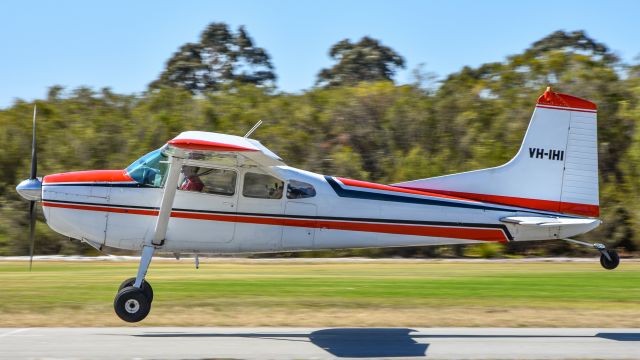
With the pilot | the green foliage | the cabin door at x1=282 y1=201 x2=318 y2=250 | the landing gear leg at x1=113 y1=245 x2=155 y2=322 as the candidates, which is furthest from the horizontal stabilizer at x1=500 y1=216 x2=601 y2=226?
the green foliage

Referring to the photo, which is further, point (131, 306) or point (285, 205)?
point (285, 205)

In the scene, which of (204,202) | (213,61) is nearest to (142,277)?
(204,202)

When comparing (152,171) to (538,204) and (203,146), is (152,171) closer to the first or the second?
(203,146)

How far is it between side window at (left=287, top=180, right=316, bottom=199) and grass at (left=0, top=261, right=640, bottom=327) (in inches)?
74.5

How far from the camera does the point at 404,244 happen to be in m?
11.1

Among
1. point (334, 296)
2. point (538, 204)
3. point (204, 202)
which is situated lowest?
point (334, 296)

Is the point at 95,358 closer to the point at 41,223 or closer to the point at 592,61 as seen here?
the point at 41,223

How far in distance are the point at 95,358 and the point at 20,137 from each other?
21.8 m

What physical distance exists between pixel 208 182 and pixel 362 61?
48.0 m

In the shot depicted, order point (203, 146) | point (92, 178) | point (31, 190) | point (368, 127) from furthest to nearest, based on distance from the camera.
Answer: point (368, 127), point (92, 178), point (31, 190), point (203, 146)

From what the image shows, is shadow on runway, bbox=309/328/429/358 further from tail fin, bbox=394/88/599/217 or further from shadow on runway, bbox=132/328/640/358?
tail fin, bbox=394/88/599/217

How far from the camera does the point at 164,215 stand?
34.2 feet

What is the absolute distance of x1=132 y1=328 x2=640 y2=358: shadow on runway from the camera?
9.59 meters

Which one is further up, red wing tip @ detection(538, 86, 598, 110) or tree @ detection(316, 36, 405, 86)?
tree @ detection(316, 36, 405, 86)
